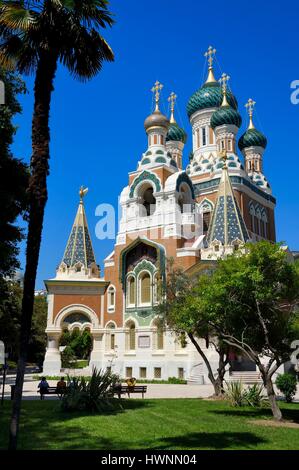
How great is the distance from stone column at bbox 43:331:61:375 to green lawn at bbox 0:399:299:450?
17.0 m

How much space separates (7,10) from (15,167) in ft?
19.7

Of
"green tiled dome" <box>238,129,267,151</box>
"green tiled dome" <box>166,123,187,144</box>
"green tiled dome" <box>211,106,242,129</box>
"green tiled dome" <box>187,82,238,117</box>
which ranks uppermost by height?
"green tiled dome" <box>187,82,238,117</box>

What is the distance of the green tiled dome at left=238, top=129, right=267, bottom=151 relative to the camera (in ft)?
156

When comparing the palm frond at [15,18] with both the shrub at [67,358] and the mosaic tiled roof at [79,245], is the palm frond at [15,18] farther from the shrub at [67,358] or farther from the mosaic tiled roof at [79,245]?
the shrub at [67,358]

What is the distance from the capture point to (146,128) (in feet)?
125

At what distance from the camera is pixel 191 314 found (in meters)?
16.9

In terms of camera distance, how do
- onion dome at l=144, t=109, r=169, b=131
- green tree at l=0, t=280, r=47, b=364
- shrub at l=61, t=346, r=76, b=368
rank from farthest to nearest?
1. shrub at l=61, t=346, r=76, b=368
2. onion dome at l=144, t=109, r=169, b=131
3. green tree at l=0, t=280, r=47, b=364

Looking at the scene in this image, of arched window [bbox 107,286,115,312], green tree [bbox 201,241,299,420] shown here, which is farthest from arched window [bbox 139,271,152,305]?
green tree [bbox 201,241,299,420]

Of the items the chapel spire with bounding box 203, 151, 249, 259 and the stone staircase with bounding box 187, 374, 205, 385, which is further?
the chapel spire with bounding box 203, 151, 249, 259

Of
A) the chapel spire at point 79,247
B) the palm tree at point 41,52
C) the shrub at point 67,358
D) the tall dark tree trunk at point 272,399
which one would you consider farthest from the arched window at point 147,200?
the palm tree at point 41,52

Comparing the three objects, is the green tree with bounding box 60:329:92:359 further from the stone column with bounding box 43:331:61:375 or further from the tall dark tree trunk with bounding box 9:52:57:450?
the tall dark tree trunk with bounding box 9:52:57:450

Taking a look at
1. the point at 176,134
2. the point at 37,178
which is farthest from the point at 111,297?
the point at 37,178
